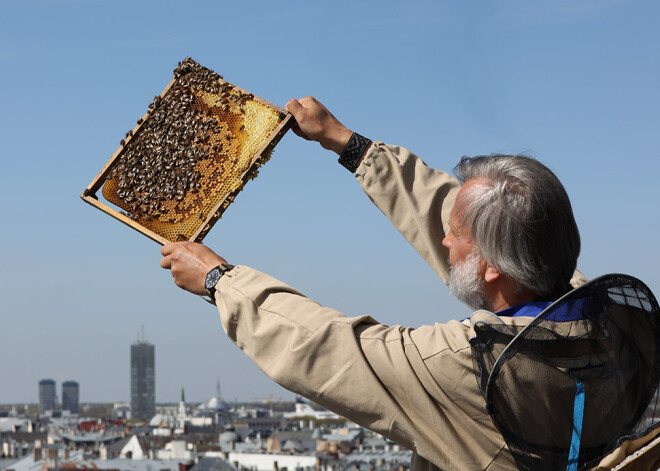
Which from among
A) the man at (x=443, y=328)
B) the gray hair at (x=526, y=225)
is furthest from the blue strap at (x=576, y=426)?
the gray hair at (x=526, y=225)

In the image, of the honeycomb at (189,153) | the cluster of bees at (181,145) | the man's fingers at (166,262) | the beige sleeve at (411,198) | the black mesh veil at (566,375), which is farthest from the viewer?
the cluster of bees at (181,145)

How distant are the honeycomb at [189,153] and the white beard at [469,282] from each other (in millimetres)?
1393

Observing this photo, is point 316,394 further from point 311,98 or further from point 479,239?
point 311,98

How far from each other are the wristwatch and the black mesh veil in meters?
0.93

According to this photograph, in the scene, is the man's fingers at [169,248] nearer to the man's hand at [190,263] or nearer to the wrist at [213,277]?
the man's hand at [190,263]

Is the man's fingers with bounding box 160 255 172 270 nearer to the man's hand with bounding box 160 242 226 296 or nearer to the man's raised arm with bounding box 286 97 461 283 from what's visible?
the man's hand with bounding box 160 242 226 296

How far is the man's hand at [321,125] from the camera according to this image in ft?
14.0

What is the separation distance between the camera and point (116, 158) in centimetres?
465

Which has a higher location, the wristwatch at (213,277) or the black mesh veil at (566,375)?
the wristwatch at (213,277)

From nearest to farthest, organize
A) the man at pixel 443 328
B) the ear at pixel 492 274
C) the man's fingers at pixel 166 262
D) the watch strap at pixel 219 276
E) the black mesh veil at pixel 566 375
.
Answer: the black mesh veil at pixel 566 375 < the man at pixel 443 328 < the ear at pixel 492 274 < the watch strap at pixel 219 276 < the man's fingers at pixel 166 262

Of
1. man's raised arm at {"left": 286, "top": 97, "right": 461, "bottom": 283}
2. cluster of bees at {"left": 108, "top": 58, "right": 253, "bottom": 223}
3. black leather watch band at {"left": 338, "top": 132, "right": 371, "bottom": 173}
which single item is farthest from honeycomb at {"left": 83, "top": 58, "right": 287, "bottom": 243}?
black leather watch band at {"left": 338, "top": 132, "right": 371, "bottom": 173}

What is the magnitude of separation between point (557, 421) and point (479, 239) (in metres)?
0.63

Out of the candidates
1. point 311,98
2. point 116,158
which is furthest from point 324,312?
point 116,158

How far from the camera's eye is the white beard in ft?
10.2
